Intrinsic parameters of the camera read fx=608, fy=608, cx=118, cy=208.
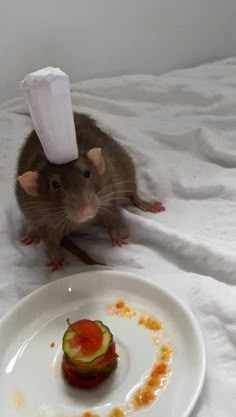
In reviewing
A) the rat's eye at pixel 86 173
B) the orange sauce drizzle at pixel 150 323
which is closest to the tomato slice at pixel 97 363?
the orange sauce drizzle at pixel 150 323

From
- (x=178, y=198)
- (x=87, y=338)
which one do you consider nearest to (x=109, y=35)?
(x=178, y=198)

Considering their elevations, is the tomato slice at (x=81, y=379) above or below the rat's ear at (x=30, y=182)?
below

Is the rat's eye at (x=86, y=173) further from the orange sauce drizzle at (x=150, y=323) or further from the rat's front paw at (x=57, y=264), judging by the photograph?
the orange sauce drizzle at (x=150, y=323)

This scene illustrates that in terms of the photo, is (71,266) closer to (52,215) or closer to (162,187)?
(52,215)

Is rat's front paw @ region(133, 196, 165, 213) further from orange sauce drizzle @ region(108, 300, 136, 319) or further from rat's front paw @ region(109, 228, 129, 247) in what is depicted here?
orange sauce drizzle @ region(108, 300, 136, 319)

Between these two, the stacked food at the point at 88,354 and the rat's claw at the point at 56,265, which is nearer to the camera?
the stacked food at the point at 88,354
